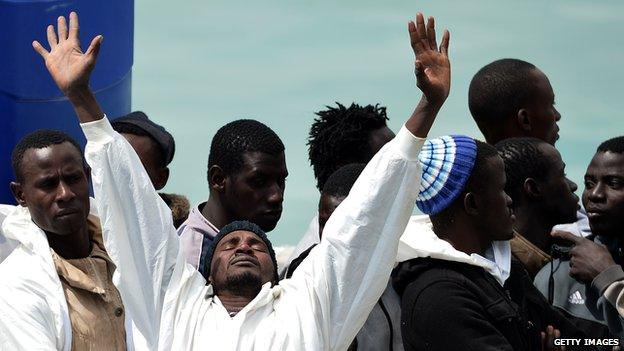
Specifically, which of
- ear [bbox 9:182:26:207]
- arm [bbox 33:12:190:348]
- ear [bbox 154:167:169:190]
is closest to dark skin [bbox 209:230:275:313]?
arm [bbox 33:12:190:348]

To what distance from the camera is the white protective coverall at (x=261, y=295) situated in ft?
18.5

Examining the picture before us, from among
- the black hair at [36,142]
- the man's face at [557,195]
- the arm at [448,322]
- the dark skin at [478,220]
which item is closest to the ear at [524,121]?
the man's face at [557,195]

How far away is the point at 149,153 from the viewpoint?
7508mm

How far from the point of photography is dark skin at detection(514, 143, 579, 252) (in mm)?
7004

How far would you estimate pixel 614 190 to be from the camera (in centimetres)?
683

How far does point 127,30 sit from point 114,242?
2955 millimetres

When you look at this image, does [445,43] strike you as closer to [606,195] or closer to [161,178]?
[606,195]

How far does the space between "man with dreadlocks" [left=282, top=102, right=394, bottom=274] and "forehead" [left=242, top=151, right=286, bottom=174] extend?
57 centimetres

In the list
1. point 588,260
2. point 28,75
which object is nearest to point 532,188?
point 588,260

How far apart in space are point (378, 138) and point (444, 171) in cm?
149

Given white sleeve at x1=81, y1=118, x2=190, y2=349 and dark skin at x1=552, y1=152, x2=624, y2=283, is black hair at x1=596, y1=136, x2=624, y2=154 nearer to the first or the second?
dark skin at x1=552, y1=152, x2=624, y2=283

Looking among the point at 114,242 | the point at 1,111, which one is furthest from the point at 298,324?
the point at 1,111

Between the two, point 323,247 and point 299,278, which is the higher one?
point 323,247
